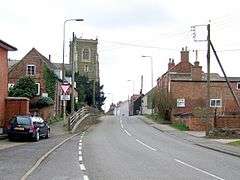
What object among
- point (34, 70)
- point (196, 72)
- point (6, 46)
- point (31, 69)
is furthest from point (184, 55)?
point (6, 46)

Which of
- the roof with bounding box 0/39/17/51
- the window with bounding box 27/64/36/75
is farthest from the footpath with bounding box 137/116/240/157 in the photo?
the window with bounding box 27/64/36/75

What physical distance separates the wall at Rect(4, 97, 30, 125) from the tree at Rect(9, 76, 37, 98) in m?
19.7

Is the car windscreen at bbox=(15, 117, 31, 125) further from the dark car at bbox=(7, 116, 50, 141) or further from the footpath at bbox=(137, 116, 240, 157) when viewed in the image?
the footpath at bbox=(137, 116, 240, 157)

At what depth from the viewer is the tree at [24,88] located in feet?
203

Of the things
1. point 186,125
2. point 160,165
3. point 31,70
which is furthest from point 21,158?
point 31,70

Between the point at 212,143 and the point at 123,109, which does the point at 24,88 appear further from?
the point at 123,109

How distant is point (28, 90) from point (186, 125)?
744 inches

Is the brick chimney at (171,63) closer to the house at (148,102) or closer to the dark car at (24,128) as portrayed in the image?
the house at (148,102)

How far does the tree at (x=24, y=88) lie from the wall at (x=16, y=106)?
19668 millimetres

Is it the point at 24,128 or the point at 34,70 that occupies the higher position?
the point at 34,70

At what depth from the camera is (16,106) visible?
42.1 metres

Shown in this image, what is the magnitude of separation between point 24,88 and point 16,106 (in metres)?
21.1

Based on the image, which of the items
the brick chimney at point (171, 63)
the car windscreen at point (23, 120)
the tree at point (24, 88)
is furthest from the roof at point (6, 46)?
the brick chimney at point (171, 63)

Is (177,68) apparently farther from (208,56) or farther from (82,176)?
(82,176)
